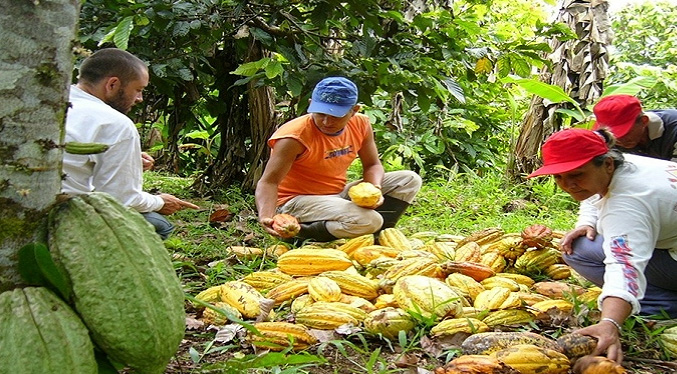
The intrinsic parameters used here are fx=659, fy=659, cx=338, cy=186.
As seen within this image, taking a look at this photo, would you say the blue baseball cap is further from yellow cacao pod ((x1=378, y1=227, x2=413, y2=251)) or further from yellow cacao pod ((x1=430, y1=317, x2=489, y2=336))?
yellow cacao pod ((x1=430, y1=317, x2=489, y2=336))

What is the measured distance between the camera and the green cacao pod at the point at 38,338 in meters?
1.39

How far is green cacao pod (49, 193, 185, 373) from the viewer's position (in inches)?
58.4

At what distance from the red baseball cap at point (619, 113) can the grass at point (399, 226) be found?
1187mm

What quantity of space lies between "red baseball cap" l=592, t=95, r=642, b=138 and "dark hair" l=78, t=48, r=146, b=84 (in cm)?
245

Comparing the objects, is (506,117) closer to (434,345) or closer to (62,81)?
(434,345)

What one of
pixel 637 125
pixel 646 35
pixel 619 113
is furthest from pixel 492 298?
pixel 646 35

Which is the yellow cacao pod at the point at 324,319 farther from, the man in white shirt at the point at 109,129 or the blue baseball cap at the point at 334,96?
the blue baseball cap at the point at 334,96

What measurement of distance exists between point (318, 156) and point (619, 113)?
182cm

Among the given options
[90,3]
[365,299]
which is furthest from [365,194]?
[90,3]

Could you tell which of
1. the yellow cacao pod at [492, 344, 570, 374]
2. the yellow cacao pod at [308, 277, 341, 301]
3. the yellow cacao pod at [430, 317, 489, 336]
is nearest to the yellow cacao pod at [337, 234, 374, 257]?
the yellow cacao pod at [308, 277, 341, 301]

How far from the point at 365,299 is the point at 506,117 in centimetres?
595

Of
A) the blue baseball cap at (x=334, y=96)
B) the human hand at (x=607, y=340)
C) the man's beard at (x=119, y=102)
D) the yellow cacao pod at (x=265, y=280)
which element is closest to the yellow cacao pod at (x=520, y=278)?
the human hand at (x=607, y=340)

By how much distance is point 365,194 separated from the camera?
4.20 m

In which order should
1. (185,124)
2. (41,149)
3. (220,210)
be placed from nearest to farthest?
1. (41,149)
2. (220,210)
3. (185,124)
